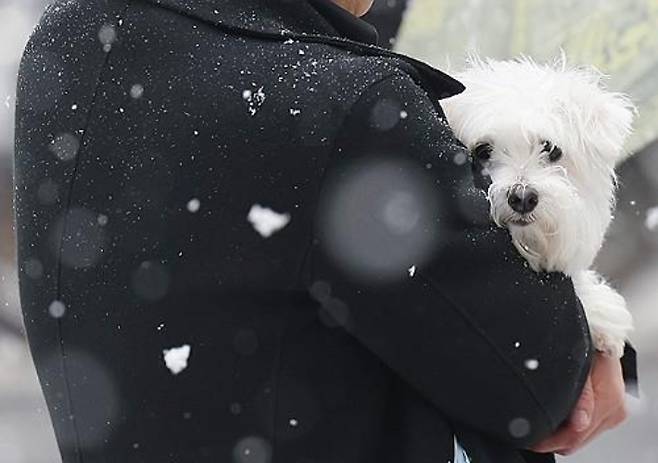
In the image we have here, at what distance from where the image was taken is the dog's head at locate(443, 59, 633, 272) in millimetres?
1587

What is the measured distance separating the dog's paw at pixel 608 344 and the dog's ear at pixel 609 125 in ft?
1.28

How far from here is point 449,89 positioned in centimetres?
126

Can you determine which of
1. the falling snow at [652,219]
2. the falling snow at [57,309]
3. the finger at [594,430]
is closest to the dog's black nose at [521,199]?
the finger at [594,430]

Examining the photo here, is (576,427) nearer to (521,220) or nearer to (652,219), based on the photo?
(521,220)

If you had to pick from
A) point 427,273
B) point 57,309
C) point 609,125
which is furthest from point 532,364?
point 609,125

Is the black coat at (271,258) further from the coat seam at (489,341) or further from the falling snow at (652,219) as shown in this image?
the falling snow at (652,219)

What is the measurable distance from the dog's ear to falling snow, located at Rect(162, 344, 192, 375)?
917 millimetres

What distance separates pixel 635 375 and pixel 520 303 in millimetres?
445

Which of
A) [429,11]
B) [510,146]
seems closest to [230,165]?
[510,146]

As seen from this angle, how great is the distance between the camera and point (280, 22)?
120 centimetres

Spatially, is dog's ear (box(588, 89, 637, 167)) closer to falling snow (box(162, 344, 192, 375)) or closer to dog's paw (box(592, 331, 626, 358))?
dog's paw (box(592, 331, 626, 358))

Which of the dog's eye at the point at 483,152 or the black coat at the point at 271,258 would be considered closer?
the black coat at the point at 271,258

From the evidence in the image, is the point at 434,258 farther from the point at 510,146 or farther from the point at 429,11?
the point at 429,11

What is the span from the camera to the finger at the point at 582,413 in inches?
50.2
